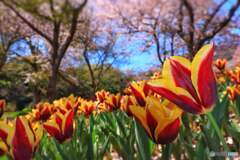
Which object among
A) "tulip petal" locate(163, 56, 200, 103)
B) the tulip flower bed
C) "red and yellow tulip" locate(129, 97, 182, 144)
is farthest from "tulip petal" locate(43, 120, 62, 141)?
"tulip petal" locate(163, 56, 200, 103)

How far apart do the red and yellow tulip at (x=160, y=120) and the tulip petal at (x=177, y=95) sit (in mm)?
123

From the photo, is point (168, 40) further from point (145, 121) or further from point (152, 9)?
point (145, 121)

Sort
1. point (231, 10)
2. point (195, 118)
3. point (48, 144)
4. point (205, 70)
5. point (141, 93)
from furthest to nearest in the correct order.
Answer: point (231, 10)
point (195, 118)
point (48, 144)
point (141, 93)
point (205, 70)

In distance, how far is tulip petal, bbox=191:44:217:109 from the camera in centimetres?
97

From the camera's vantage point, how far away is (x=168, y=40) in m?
26.1

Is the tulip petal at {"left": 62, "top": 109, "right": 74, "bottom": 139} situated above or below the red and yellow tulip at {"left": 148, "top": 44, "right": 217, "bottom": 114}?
below

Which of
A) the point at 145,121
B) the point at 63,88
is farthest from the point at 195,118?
the point at 63,88

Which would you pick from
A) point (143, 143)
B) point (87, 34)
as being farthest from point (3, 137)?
point (87, 34)

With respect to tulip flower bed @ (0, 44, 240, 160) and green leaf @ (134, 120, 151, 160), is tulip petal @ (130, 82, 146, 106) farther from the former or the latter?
green leaf @ (134, 120, 151, 160)

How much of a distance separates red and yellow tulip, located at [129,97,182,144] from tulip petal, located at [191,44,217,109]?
0.14 m

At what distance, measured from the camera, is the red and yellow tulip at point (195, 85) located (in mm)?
972

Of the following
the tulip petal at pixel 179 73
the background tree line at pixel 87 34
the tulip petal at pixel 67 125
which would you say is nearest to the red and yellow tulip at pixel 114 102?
the tulip petal at pixel 67 125

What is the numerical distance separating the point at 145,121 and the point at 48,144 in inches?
39.8

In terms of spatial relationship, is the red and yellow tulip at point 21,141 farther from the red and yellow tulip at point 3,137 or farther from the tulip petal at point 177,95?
the tulip petal at point 177,95
